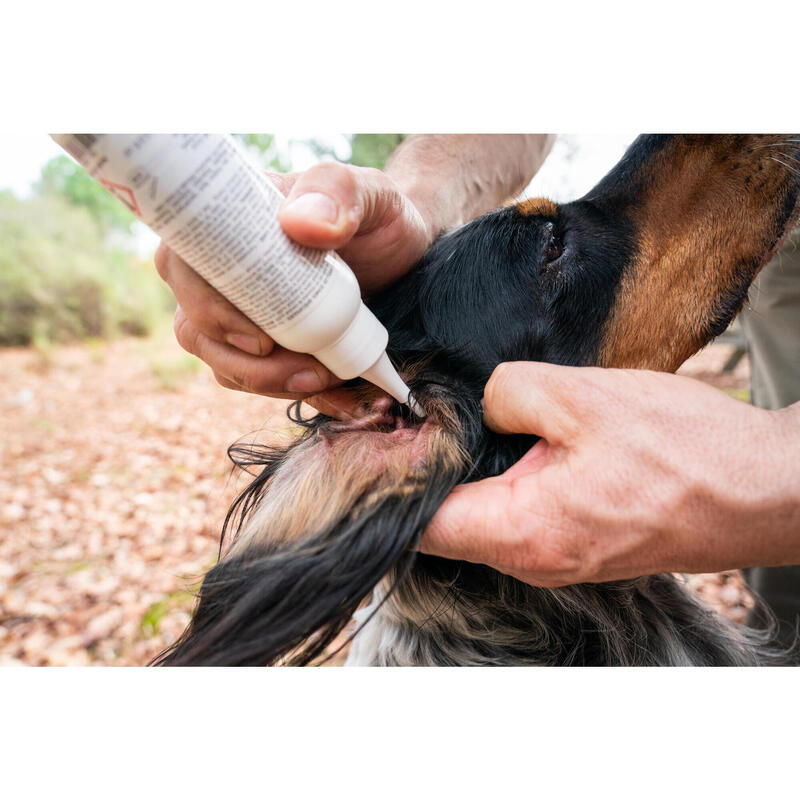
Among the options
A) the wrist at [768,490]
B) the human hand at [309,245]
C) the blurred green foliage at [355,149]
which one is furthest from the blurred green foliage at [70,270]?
the wrist at [768,490]

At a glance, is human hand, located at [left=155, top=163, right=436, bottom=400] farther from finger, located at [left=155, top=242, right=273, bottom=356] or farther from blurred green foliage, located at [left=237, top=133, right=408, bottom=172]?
blurred green foliage, located at [left=237, top=133, right=408, bottom=172]

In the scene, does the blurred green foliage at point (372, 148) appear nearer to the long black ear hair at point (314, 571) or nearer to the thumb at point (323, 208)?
the thumb at point (323, 208)

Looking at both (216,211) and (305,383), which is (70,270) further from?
(216,211)

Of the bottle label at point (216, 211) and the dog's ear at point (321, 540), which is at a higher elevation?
the bottle label at point (216, 211)

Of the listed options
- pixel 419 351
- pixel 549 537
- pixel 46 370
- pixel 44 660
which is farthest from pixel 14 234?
pixel 549 537

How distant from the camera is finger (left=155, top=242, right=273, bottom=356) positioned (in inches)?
52.6

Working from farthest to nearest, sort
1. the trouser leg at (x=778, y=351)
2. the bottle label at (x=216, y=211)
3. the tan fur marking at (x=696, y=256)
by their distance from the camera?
the trouser leg at (x=778, y=351)
the tan fur marking at (x=696, y=256)
the bottle label at (x=216, y=211)

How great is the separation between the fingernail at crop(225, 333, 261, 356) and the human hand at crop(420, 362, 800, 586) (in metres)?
0.53

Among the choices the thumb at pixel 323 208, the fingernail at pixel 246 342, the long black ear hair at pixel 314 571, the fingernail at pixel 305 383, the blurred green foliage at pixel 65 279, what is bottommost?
the blurred green foliage at pixel 65 279

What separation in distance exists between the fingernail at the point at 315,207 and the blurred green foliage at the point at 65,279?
882 centimetres

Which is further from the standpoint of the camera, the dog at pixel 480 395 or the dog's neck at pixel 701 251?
the dog's neck at pixel 701 251

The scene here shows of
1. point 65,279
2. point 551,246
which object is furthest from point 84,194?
point 551,246

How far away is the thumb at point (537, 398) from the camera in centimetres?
131

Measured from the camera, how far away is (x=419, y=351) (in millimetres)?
1654
